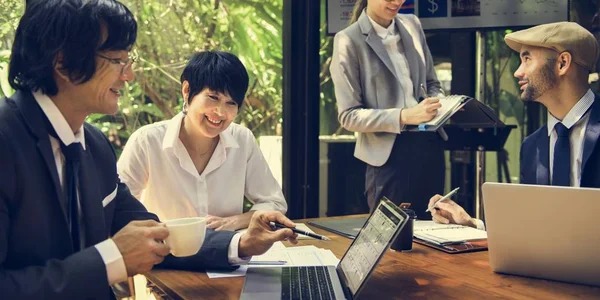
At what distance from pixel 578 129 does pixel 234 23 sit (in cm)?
209

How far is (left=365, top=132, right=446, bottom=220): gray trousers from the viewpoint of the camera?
2.86 m

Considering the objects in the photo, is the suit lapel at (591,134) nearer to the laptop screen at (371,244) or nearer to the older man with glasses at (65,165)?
the laptop screen at (371,244)

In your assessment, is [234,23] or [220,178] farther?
[234,23]

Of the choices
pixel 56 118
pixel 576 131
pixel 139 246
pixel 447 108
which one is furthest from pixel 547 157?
pixel 56 118

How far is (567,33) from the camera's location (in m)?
2.20

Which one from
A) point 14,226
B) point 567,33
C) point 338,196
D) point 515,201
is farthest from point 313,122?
point 14,226

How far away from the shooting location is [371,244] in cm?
144

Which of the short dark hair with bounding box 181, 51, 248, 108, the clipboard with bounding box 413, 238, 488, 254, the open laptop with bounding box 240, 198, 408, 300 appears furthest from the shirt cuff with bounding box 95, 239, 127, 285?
the short dark hair with bounding box 181, 51, 248, 108

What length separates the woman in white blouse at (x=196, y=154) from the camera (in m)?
2.30

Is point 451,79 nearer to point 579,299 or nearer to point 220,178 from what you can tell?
point 220,178

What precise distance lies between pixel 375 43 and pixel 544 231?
1533mm

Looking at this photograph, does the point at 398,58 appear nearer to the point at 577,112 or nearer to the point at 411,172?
the point at 411,172

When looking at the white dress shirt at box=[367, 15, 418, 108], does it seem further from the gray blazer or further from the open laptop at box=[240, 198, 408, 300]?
the open laptop at box=[240, 198, 408, 300]

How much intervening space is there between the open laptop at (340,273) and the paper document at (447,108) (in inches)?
41.1
